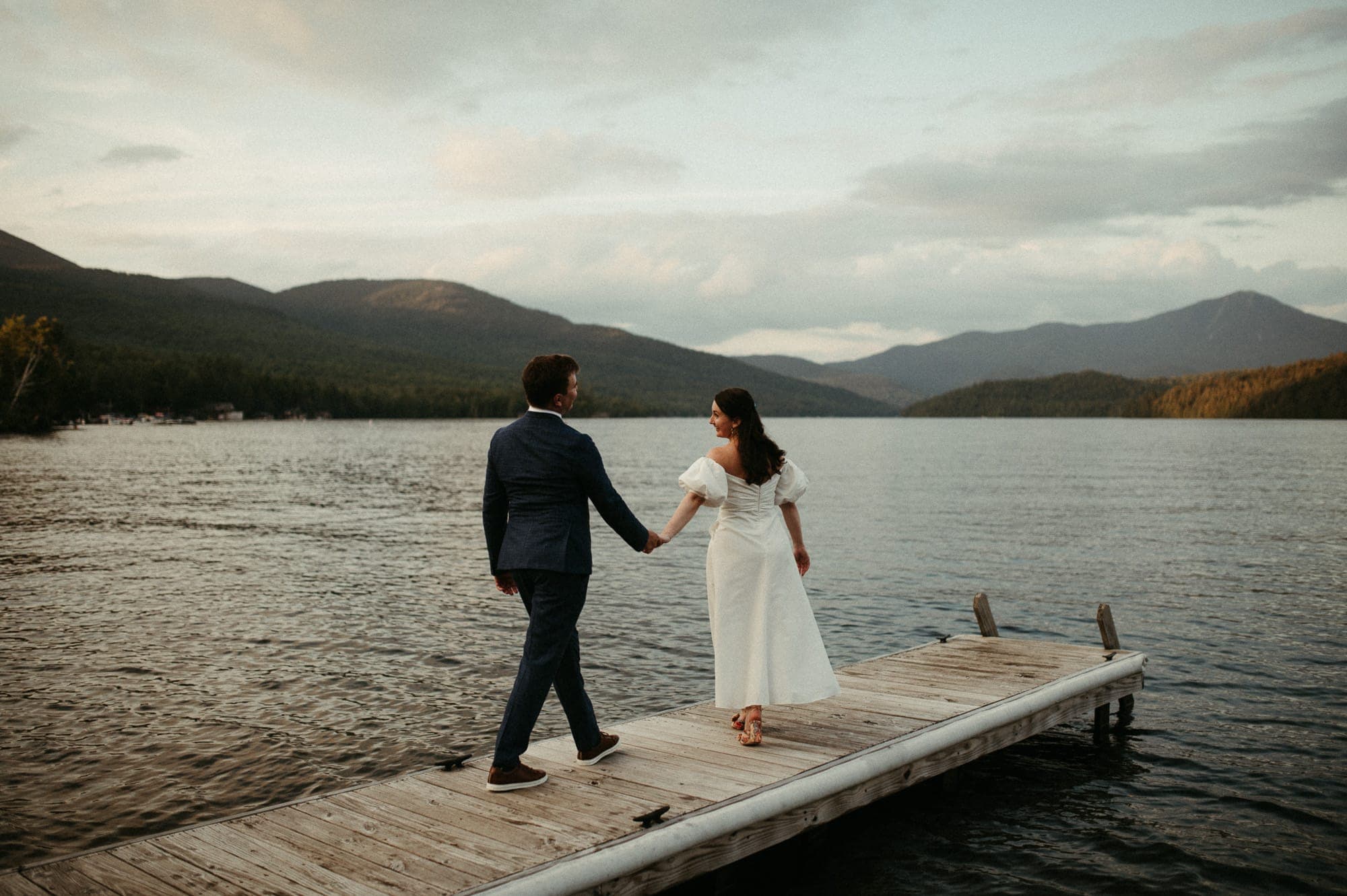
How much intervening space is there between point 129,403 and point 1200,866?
188817 millimetres

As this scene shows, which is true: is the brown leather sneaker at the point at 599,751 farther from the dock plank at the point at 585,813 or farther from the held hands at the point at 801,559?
the held hands at the point at 801,559

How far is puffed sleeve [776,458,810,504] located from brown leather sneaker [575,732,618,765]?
8.22 ft

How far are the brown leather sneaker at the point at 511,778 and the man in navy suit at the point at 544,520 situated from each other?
31 mm

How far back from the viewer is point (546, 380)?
6914 mm

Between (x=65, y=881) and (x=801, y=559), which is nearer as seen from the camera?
(x=65, y=881)

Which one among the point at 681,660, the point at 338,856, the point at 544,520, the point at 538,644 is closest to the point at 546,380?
the point at 544,520

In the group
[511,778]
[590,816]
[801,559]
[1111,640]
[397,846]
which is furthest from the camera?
[1111,640]

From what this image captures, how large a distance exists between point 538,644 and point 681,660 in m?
9.54

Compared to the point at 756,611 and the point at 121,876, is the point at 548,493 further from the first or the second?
the point at 121,876

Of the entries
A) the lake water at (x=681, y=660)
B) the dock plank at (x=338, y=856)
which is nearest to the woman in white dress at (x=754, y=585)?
the lake water at (x=681, y=660)

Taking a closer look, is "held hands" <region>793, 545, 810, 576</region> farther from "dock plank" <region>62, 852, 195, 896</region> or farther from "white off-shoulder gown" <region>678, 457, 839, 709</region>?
"dock plank" <region>62, 852, 195, 896</region>

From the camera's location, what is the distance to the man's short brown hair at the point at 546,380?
273 inches

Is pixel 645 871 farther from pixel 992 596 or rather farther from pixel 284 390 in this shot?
pixel 284 390

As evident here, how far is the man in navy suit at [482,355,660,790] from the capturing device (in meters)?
6.90
